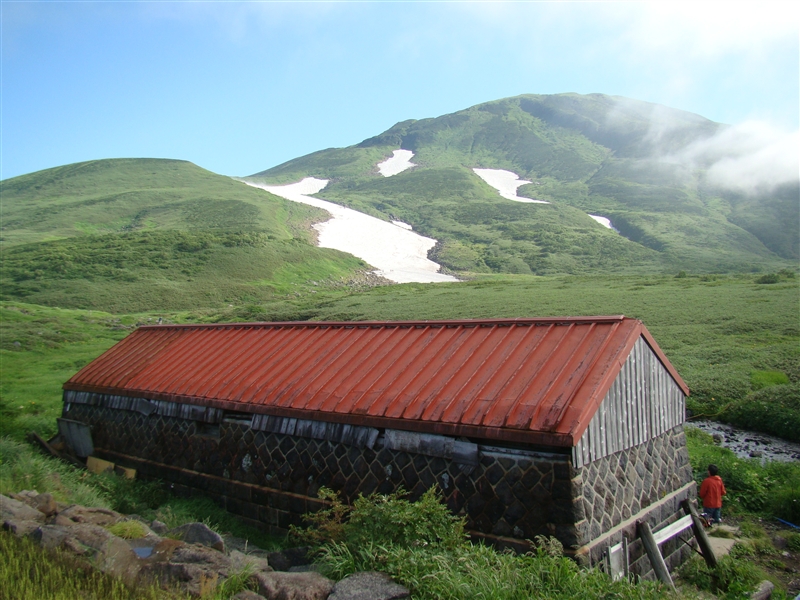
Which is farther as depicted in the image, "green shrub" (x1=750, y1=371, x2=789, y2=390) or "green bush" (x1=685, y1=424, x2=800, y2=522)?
"green shrub" (x1=750, y1=371, x2=789, y2=390)

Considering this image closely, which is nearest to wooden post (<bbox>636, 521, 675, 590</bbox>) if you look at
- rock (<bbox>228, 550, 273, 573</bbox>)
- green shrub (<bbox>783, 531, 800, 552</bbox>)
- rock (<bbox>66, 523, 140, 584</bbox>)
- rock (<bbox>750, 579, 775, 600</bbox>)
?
rock (<bbox>750, 579, 775, 600</bbox>)

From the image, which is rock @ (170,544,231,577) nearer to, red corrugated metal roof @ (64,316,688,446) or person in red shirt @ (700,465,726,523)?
red corrugated metal roof @ (64,316,688,446)

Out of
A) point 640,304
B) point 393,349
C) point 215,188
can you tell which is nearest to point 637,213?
point 215,188

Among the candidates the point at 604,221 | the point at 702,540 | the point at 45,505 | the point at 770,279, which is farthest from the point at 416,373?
the point at 604,221

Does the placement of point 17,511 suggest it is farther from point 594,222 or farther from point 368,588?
point 594,222

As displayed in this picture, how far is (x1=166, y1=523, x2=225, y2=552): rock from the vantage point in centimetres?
822

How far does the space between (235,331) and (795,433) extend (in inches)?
666

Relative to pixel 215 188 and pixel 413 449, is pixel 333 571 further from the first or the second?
pixel 215 188

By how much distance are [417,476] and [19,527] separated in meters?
5.28

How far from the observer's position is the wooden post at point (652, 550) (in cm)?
912

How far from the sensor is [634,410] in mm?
10086

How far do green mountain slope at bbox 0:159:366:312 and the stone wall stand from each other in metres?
44.3

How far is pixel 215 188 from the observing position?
151250 millimetres

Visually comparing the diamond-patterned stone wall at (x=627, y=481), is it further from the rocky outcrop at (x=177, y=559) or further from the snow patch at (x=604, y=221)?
the snow patch at (x=604, y=221)
